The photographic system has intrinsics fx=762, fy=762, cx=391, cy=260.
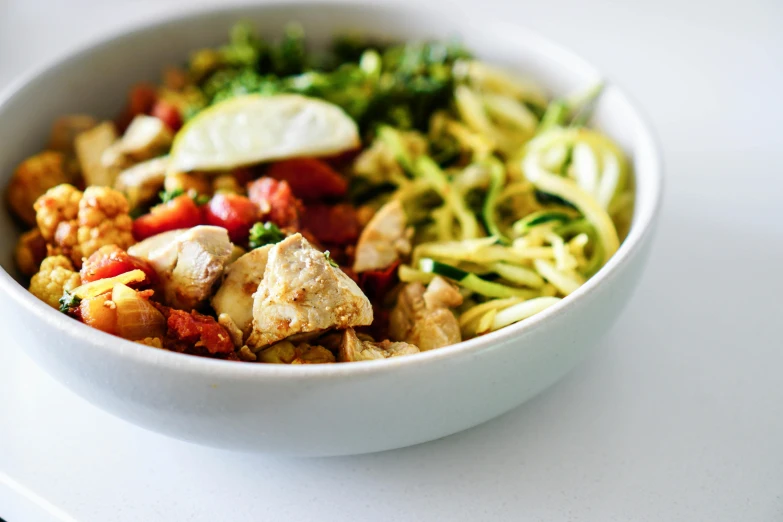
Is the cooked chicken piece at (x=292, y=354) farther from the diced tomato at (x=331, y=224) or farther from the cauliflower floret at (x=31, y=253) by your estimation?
the cauliflower floret at (x=31, y=253)

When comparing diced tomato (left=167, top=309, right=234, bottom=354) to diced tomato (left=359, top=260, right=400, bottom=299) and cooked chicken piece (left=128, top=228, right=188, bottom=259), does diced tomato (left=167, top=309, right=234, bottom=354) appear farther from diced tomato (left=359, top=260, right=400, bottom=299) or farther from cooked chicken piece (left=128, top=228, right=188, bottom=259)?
diced tomato (left=359, top=260, right=400, bottom=299)

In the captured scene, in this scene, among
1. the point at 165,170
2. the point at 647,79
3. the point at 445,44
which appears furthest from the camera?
the point at 647,79

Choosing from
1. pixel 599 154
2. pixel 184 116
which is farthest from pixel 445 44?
pixel 184 116

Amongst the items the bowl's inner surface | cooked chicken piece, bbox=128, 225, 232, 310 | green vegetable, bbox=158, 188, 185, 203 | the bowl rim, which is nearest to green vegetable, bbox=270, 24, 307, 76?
the bowl's inner surface

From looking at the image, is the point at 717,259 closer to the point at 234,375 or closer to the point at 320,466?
the point at 320,466

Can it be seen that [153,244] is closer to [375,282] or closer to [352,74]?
[375,282]

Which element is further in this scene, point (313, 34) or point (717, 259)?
point (313, 34)

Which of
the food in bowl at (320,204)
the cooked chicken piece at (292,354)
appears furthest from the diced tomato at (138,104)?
the cooked chicken piece at (292,354)
